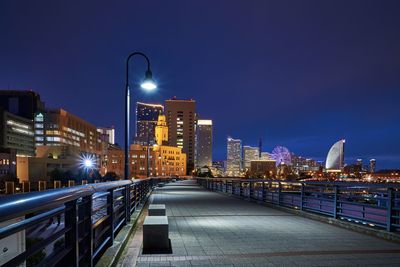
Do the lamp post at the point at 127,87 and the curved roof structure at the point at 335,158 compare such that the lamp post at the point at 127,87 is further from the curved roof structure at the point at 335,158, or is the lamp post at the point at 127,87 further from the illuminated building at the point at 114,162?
the curved roof structure at the point at 335,158

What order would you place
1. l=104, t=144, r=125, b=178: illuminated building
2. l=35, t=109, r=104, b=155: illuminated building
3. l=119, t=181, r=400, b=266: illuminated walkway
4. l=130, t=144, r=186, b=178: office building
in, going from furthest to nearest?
l=104, t=144, r=125, b=178: illuminated building
l=130, t=144, r=186, b=178: office building
l=35, t=109, r=104, b=155: illuminated building
l=119, t=181, r=400, b=266: illuminated walkway

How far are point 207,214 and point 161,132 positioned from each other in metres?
146

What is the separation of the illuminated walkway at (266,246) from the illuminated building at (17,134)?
14678cm

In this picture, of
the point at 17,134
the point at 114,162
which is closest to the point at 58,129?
the point at 17,134

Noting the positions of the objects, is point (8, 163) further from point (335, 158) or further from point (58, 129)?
point (335, 158)

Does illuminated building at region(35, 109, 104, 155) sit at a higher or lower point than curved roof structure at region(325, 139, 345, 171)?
higher

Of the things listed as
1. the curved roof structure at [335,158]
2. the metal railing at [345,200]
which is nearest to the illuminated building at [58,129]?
the curved roof structure at [335,158]

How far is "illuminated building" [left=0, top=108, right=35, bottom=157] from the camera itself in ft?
473

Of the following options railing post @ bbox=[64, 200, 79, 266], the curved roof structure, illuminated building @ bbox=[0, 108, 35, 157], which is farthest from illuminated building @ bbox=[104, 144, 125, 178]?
railing post @ bbox=[64, 200, 79, 266]

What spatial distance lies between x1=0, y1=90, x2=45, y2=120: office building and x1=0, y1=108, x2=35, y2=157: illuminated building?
21.5 metres

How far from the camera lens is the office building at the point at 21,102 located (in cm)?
17911

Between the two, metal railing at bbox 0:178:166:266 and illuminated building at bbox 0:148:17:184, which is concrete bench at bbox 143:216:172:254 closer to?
metal railing at bbox 0:178:166:266

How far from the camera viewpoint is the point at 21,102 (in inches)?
7121

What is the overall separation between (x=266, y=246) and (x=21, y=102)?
193m
